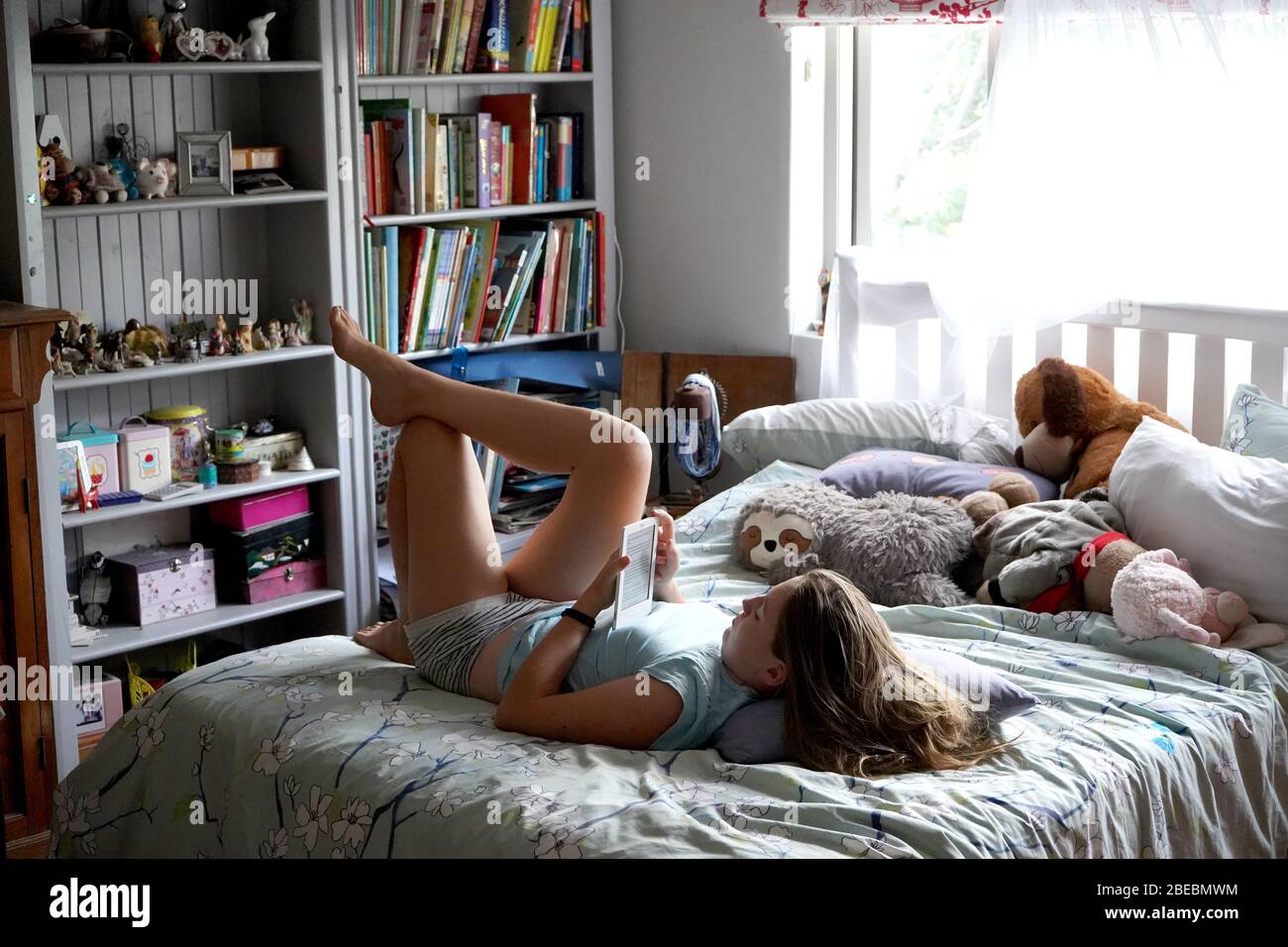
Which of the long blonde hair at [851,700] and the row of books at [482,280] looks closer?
the long blonde hair at [851,700]

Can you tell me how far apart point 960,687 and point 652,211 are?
2175 millimetres

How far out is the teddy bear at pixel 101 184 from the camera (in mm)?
2990

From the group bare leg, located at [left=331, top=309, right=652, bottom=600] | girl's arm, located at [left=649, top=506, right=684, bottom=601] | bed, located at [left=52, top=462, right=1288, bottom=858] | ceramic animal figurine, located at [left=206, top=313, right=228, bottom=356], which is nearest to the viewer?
bed, located at [left=52, top=462, right=1288, bottom=858]

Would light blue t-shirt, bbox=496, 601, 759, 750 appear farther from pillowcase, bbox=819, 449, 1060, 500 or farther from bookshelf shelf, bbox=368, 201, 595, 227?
bookshelf shelf, bbox=368, 201, 595, 227

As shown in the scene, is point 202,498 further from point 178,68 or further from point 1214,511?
point 1214,511

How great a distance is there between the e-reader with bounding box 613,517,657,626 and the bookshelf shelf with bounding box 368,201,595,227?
1.59 metres

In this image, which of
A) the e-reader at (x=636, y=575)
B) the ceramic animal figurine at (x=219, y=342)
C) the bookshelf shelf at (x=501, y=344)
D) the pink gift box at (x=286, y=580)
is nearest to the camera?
the e-reader at (x=636, y=575)

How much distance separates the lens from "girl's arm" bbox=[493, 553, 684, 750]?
6.63 feet

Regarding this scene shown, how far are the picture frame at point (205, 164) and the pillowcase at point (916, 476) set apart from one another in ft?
4.78

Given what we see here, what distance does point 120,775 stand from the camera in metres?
2.24

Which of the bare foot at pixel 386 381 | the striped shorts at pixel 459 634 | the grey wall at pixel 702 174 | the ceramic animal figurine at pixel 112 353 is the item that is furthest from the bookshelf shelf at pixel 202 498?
the grey wall at pixel 702 174

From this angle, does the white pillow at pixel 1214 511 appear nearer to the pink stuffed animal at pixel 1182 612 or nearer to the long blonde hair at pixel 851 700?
the pink stuffed animal at pixel 1182 612

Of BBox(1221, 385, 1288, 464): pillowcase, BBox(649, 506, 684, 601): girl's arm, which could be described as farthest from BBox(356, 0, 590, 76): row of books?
BBox(1221, 385, 1288, 464): pillowcase
